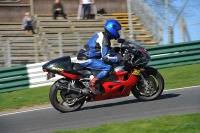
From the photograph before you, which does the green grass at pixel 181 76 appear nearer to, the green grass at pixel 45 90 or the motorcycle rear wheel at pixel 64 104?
the green grass at pixel 45 90

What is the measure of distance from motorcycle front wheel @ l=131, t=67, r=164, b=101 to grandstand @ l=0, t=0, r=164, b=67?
20.4 feet

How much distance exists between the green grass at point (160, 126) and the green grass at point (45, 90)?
465cm

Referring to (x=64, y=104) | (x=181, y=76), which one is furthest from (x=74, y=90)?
(x=181, y=76)

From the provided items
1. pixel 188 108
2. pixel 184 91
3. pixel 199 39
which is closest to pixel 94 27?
pixel 199 39

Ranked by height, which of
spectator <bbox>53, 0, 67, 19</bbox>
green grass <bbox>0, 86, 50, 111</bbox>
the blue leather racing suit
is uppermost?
spectator <bbox>53, 0, 67, 19</bbox>

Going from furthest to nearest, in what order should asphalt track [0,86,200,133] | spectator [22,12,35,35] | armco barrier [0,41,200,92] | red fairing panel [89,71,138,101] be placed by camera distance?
spectator [22,12,35,35] → armco barrier [0,41,200,92] → red fairing panel [89,71,138,101] → asphalt track [0,86,200,133]

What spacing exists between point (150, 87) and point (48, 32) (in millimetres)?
10337

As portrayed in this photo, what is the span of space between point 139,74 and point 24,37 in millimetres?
8394

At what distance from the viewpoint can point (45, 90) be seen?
1335cm

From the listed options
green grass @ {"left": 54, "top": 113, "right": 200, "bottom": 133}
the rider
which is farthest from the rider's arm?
green grass @ {"left": 54, "top": 113, "right": 200, "bottom": 133}

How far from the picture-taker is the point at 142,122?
721 centimetres

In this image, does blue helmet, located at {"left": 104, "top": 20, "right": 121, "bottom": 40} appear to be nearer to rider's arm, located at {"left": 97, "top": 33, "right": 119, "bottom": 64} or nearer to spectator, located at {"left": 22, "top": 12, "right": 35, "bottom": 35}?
rider's arm, located at {"left": 97, "top": 33, "right": 119, "bottom": 64}

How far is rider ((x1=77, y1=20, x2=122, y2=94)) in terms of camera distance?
920 cm

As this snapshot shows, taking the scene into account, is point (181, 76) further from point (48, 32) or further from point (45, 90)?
point (48, 32)
